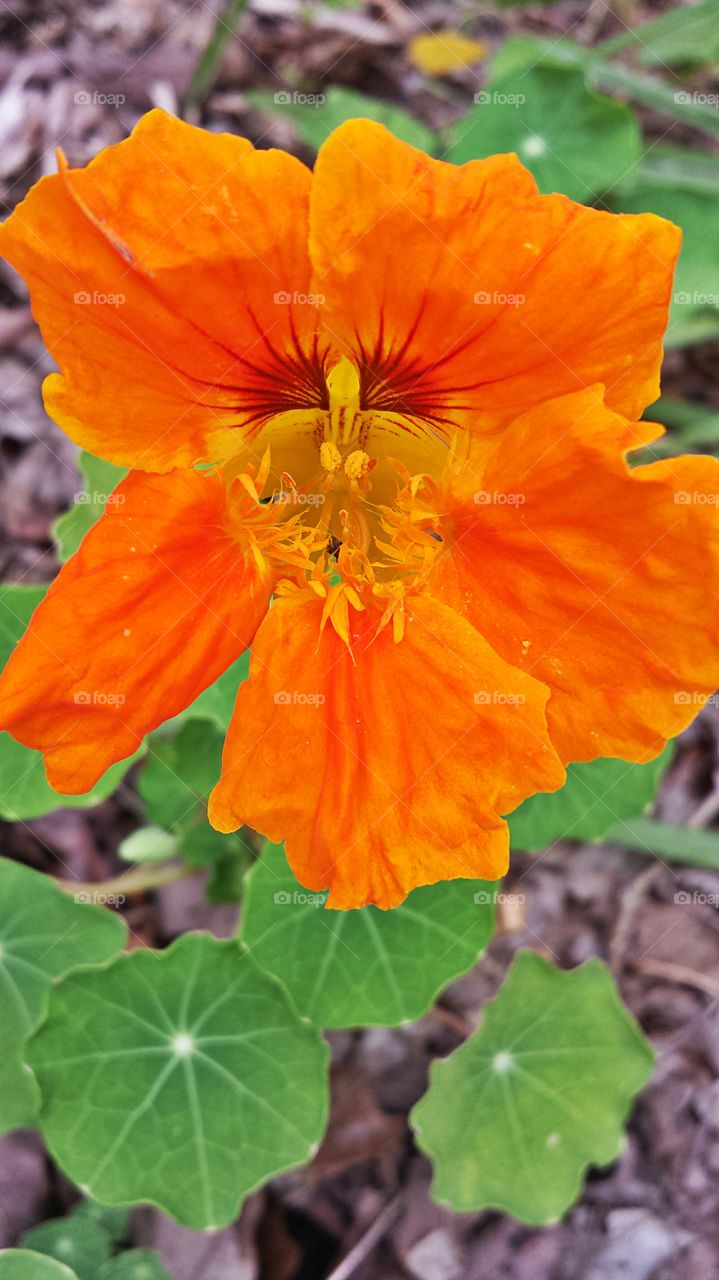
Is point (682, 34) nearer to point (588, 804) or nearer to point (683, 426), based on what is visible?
point (683, 426)

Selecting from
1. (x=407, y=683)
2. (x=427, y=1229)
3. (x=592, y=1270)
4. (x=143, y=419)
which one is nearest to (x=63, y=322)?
(x=143, y=419)

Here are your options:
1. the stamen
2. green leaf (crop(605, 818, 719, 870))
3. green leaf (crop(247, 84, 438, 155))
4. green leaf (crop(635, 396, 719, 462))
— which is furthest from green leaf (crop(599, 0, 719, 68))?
green leaf (crop(605, 818, 719, 870))

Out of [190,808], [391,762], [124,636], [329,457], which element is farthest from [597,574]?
[190,808]

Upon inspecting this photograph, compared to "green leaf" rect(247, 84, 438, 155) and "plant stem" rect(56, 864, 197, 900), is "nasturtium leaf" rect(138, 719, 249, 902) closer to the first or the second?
"plant stem" rect(56, 864, 197, 900)

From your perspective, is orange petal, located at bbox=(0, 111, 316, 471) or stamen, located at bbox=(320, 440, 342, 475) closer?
orange petal, located at bbox=(0, 111, 316, 471)

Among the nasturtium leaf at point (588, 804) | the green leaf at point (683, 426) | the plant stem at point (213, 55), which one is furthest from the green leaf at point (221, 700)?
the plant stem at point (213, 55)

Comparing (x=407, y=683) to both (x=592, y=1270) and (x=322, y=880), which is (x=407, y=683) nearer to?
(x=322, y=880)
